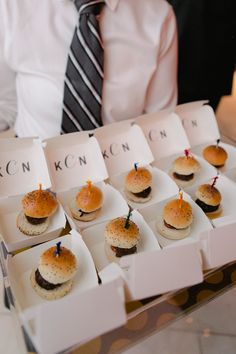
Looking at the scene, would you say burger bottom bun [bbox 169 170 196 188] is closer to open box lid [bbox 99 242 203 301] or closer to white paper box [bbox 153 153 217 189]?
white paper box [bbox 153 153 217 189]

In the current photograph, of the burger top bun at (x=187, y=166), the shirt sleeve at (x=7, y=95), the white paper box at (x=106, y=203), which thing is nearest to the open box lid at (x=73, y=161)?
the white paper box at (x=106, y=203)

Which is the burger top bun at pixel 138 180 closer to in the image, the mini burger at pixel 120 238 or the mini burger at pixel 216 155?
the mini burger at pixel 120 238

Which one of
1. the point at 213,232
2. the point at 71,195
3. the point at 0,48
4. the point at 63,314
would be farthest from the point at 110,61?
the point at 63,314

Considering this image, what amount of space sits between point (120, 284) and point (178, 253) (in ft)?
0.46

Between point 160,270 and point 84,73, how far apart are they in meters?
0.74

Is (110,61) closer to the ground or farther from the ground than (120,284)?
farther from the ground

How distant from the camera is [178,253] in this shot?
2.32ft

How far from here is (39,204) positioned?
90cm

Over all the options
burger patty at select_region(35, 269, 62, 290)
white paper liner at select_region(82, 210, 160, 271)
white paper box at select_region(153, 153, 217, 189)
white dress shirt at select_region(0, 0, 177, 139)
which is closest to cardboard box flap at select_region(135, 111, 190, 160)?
white paper box at select_region(153, 153, 217, 189)

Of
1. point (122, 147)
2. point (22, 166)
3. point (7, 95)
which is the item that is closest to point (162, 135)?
point (122, 147)

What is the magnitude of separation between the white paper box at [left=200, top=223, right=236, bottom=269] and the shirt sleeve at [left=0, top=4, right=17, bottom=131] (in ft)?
2.98

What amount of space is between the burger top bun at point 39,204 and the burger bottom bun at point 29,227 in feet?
0.08

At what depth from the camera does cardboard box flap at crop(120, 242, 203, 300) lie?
0.66m

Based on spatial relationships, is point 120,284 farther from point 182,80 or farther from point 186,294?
point 182,80
